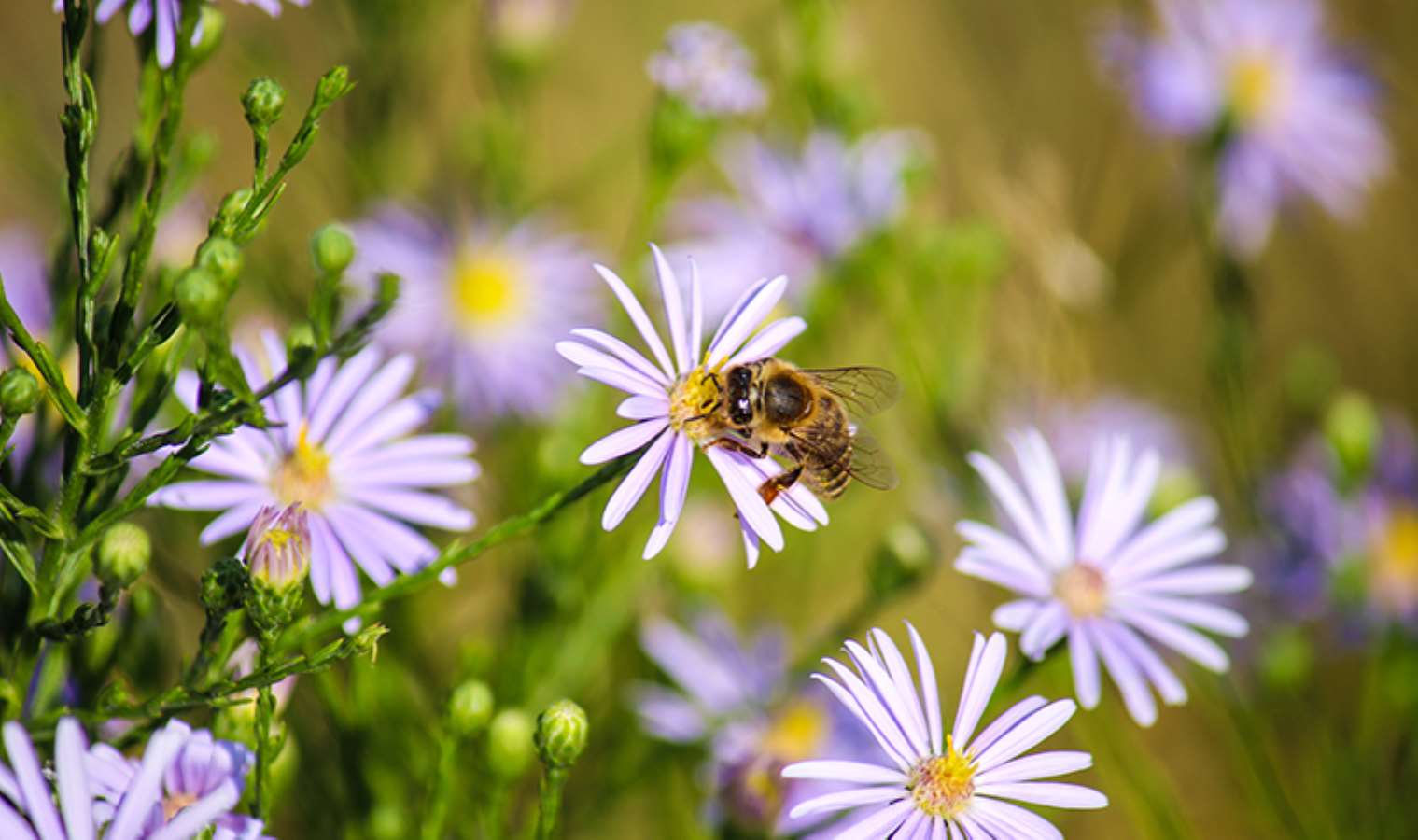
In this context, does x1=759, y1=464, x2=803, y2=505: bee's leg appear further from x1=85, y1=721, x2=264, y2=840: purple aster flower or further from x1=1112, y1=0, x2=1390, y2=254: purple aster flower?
x1=1112, y1=0, x2=1390, y2=254: purple aster flower

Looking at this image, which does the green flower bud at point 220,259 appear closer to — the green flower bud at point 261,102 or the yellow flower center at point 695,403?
the green flower bud at point 261,102

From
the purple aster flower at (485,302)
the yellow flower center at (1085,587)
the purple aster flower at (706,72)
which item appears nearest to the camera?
the yellow flower center at (1085,587)

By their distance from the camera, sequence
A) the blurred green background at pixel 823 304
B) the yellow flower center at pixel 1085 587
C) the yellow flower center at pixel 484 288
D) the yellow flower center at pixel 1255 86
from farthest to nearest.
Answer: the yellow flower center at pixel 1255 86
the yellow flower center at pixel 484 288
the blurred green background at pixel 823 304
the yellow flower center at pixel 1085 587

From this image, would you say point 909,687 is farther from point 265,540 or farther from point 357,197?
point 357,197

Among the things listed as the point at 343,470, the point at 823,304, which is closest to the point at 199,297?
the point at 343,470

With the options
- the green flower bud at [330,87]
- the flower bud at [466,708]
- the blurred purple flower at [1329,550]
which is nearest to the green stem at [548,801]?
the flower bud at [466,708]

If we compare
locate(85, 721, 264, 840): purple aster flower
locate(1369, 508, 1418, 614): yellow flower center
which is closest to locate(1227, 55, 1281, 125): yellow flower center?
locate(1369, 508, 1418, 614): yellow flower center
